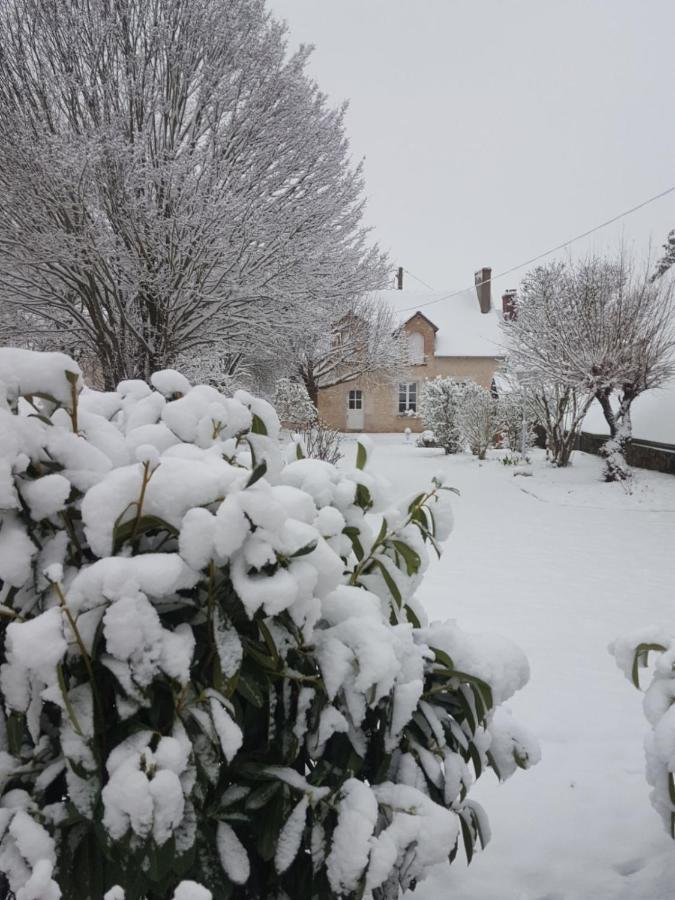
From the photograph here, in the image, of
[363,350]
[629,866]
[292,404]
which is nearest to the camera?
[629,866]

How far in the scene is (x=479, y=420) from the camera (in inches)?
735

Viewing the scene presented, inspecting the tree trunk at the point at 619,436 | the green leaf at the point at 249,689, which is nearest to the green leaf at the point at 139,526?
the green leaf at the point at 249,689

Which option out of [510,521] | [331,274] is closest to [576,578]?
[510,521]

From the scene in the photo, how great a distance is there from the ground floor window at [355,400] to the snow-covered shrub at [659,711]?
29.2m

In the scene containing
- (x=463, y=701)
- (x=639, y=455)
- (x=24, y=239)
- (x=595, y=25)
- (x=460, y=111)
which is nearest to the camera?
(x=463, y=701)

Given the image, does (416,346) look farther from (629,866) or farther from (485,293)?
(629,866)

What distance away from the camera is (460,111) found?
102 m

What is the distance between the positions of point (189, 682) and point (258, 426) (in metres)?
0.58

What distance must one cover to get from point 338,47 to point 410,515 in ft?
348

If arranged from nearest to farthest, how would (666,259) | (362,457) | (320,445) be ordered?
(362,457)
(320,445)
(666,259)

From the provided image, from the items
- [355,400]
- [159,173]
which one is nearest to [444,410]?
[355,400]

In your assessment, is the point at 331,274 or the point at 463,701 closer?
the point at 463,701

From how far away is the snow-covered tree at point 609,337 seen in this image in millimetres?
12539

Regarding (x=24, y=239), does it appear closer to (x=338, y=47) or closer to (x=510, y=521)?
(x=510, y=521)
